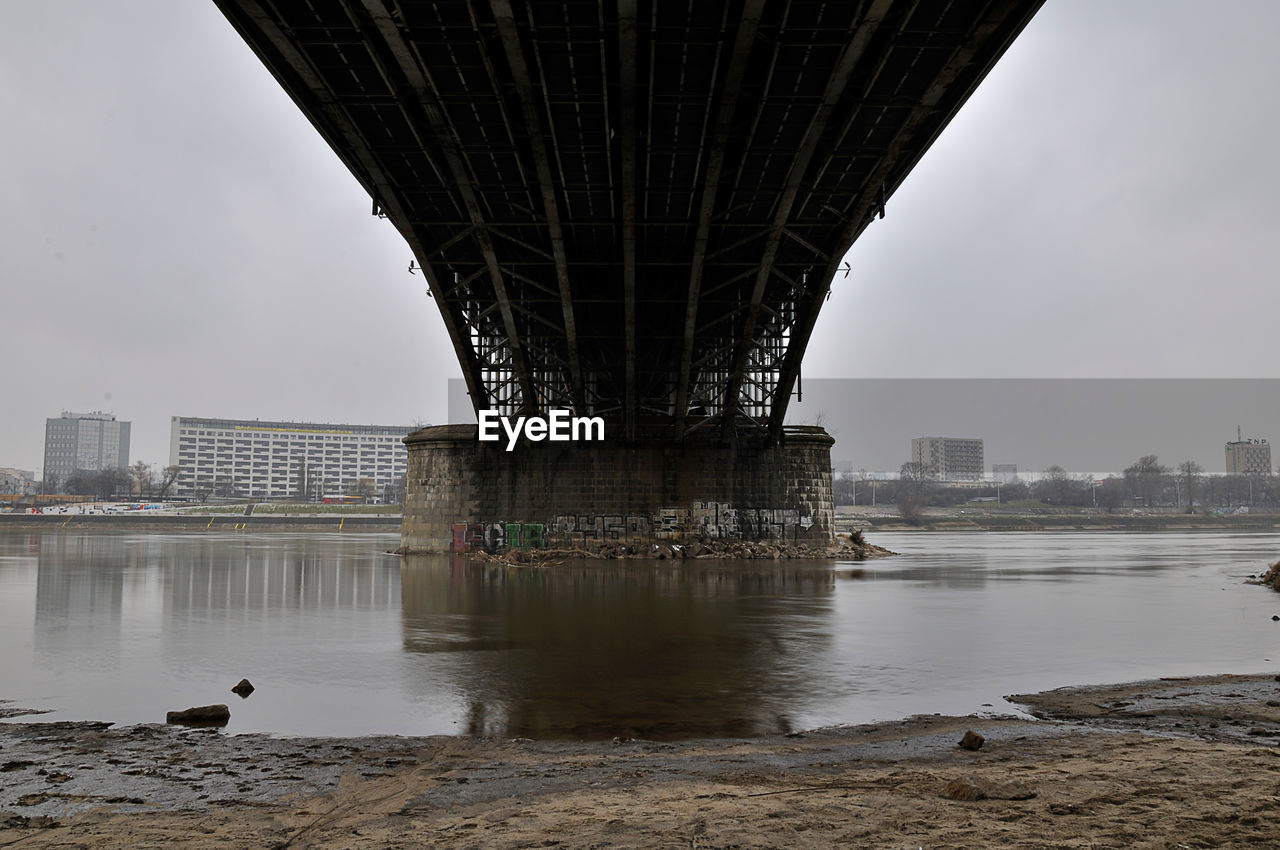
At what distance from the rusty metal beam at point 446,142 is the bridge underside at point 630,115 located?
0.18ft

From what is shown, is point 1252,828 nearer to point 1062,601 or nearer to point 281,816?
point 281,816

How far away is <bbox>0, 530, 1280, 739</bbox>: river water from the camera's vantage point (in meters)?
7.20

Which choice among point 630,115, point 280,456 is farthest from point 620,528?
point 280,456

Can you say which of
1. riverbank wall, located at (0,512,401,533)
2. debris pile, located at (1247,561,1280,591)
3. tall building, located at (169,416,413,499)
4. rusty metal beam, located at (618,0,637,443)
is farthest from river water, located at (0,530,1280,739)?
tall building, located at (169,416,413,499)

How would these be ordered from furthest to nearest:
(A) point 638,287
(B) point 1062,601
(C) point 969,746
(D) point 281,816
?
(A) point 638,287 < (B) point 1062,601 < (C) point 969,746 < (D) point 281,816

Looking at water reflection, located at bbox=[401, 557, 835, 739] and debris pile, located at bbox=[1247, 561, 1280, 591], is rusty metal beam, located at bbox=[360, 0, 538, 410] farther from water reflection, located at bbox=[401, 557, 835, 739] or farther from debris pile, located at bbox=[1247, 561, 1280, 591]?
debris pile, located at bbox=[1247, 561, 1280, 591]

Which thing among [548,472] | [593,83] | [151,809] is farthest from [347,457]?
[151,809]

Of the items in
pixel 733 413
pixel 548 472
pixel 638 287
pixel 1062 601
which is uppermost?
pixel 638 287

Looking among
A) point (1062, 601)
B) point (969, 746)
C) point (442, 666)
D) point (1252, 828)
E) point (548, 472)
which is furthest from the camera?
point (548, 472)

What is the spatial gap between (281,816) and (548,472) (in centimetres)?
2762

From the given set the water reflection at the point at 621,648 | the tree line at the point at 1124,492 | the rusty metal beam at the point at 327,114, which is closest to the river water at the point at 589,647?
the water reflection at the point at 621,648

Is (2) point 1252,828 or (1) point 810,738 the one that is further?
(1) point 810,738

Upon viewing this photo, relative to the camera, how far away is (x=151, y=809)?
441cm

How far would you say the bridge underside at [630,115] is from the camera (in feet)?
49.1
